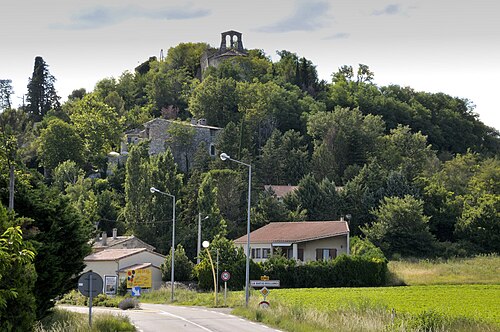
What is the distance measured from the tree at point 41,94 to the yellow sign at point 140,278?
79.9 metres

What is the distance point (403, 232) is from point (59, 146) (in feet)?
164

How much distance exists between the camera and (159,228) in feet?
274

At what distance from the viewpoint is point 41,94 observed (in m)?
142

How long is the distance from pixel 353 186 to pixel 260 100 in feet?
96.0

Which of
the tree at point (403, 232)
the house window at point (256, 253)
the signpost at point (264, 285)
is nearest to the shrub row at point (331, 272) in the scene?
the house window at point (256, 253)

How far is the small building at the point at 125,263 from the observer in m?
67.2

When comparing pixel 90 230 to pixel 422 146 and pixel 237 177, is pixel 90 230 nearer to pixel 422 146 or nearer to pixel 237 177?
pixel 237 177

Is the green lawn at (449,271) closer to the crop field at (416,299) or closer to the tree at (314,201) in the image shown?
the crop field at (416,299)

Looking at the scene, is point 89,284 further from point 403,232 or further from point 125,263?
point 403,232

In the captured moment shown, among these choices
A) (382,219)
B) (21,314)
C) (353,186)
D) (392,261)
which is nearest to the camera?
(21,314)

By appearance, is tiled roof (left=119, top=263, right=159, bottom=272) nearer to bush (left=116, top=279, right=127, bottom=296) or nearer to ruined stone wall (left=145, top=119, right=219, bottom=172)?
bush (left=116, top=279, right=127, bottom=296)

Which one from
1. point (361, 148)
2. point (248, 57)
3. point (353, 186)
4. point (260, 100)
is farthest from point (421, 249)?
point (248, 57)

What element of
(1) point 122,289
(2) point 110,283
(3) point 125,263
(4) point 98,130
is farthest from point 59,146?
(1) point 122,289

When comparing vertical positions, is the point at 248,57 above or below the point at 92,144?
above
